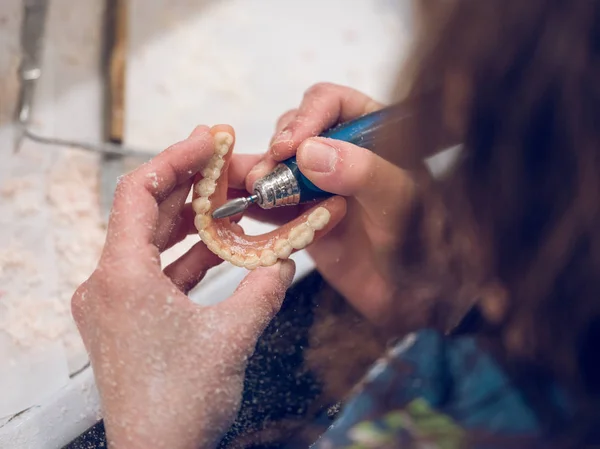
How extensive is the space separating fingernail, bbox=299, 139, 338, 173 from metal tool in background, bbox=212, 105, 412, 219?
16 millimetres

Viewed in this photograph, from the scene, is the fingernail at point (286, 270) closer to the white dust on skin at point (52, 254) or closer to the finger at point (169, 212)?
the finger at point (169, 212)

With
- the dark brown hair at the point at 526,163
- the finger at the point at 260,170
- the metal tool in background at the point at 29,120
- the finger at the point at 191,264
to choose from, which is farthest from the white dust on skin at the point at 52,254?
the dark brown hair at the point at 526,163

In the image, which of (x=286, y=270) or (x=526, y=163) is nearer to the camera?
(x=526, y=163)

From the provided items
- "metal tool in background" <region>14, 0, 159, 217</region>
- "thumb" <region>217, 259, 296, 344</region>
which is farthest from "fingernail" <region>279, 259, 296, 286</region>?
"metal tool in background" <region>14, 0, 159, 217</region>

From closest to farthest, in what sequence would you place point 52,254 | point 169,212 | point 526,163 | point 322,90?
1. point 526,163
2. point 169,212
3. point 322,90
4. point 52,254

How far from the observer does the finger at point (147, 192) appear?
44cm

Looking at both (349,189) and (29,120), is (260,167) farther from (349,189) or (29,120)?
(29,120)

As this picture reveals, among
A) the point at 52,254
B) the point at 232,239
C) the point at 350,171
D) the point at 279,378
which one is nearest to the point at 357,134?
the point at 350,171

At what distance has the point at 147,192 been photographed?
0.46m

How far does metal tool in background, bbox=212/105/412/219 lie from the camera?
0.51m

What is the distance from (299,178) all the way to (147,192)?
13 centimetres

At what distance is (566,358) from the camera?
0.46m

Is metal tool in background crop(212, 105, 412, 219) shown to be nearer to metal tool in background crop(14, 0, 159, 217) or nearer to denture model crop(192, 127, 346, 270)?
denture model crop(192, 127, 346, 270)

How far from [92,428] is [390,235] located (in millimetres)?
337
